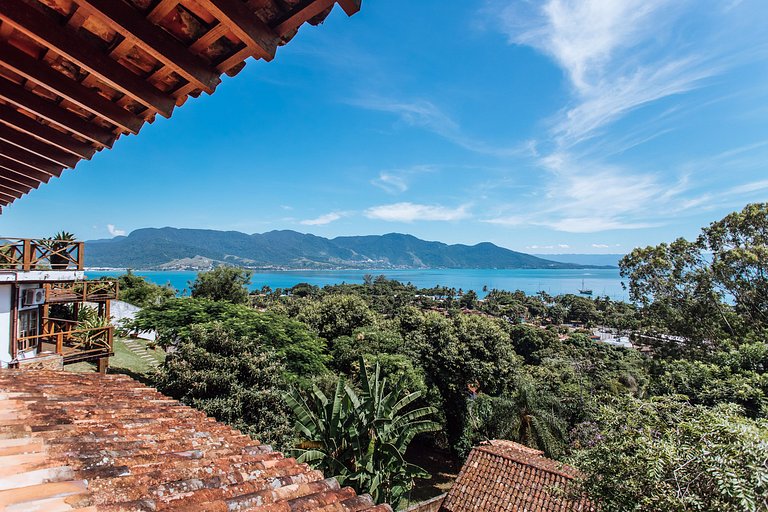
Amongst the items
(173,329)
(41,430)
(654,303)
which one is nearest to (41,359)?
(173,329)

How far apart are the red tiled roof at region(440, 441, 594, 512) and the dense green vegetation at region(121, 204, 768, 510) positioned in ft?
4.75

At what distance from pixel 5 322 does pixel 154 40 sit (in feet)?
44.7

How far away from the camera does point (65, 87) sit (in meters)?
1.83

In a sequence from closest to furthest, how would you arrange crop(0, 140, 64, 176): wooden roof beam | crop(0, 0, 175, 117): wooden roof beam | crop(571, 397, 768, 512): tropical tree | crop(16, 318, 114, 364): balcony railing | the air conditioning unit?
crop(0, 0, 175, 117): wooden roof beam < crop(0, 140, 64, 176): wooden roof beam < crop(571, 397, 768, 512): tropical tree < the air conditioning unit < crop(16, 318, 114, 364): balcony railing

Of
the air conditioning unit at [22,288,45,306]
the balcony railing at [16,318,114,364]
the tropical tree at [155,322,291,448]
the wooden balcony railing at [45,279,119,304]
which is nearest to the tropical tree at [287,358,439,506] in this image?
the tropical tree at [155,322,291,448]

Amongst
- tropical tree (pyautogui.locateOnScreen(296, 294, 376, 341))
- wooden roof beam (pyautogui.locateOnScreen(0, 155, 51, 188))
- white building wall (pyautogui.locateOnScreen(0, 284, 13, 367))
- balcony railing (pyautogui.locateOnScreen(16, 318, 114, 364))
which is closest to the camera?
wooden roof beam (pyautogui.locateOnScreen(0, 155, 51, 188))

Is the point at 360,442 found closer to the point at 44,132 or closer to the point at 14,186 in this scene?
the point at 14,186

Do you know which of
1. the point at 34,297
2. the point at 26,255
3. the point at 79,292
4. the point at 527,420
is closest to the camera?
the point at 26,255

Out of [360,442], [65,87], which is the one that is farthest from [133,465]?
[360,442]

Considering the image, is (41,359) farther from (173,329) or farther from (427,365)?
(427,365)

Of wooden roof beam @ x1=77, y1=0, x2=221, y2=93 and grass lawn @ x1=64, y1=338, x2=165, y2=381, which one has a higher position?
wooden roof beam @ x1=77, y1=0, x2=221, y2=93

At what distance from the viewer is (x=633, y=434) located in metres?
5.20

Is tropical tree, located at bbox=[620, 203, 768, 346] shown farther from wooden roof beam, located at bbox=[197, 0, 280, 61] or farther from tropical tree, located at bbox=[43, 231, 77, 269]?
tropical tree, located at bbox=[43, 231, 77, 269]

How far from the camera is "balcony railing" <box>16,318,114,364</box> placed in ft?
38.4
